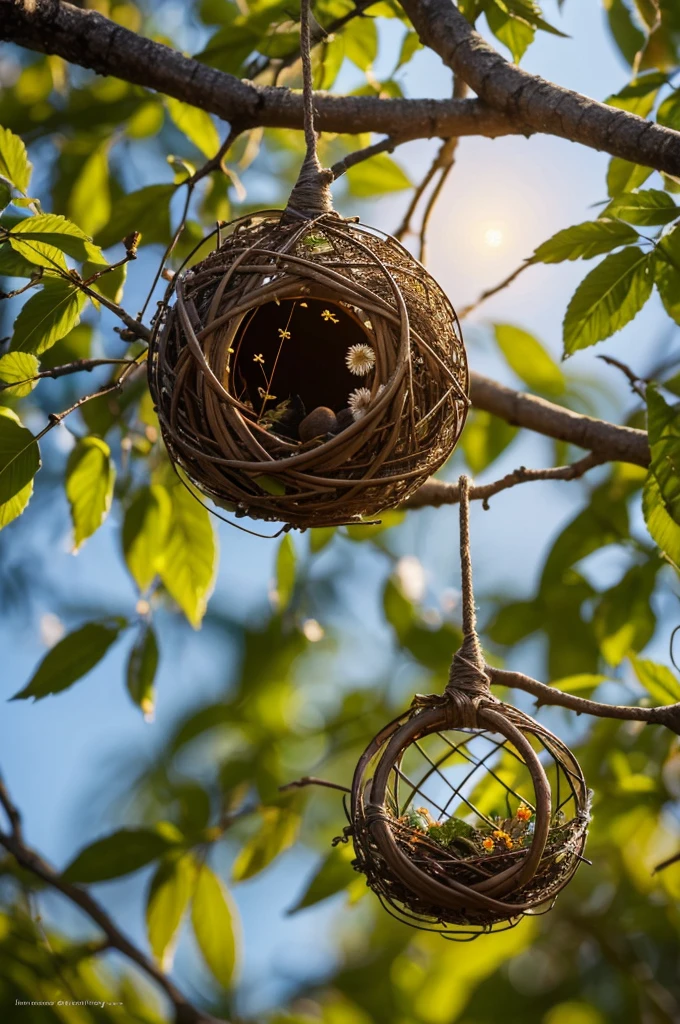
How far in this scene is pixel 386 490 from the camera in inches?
33.8

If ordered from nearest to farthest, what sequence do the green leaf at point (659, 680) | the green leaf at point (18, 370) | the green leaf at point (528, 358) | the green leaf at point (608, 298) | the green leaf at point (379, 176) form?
the green leaf at point (18, 370)
the green leaf at point (608, 298)
the green leaf at point (659, 680)
the green leaf at point (379, 176)
the green leaf at point (528, 358)

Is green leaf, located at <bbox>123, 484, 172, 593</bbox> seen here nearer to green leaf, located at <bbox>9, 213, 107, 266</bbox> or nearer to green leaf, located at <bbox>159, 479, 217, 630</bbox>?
green leaf, located at <bbox>159, 479, 217, 630</bbox>

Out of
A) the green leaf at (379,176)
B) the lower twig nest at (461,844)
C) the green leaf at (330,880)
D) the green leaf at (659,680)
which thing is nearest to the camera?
the lower twig nest at (461,844)

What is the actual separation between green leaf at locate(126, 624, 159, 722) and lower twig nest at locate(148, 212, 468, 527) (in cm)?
60

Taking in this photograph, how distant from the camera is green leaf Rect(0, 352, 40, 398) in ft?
2.98

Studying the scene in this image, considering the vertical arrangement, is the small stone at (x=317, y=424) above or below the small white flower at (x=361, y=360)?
below

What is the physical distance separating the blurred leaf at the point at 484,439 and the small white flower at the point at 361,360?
0.84m

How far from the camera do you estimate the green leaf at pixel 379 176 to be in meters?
1.52

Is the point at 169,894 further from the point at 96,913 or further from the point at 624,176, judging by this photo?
the point at 624,176

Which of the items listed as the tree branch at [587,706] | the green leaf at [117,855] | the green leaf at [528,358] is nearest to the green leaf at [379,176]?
the green leaf at [528,358]

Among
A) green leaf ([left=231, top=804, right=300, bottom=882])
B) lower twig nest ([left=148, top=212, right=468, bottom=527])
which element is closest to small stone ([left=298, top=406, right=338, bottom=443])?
lower twig nest ([left=148, top=212, right=468, bottom=527])

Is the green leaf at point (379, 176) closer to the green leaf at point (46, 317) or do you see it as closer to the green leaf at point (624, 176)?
the green leaf at point (624, 176)

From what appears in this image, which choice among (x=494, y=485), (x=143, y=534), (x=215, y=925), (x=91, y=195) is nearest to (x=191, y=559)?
(x=143, y=534)

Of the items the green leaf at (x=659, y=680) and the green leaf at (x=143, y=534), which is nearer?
the green leaf at (x=659, y=680)
